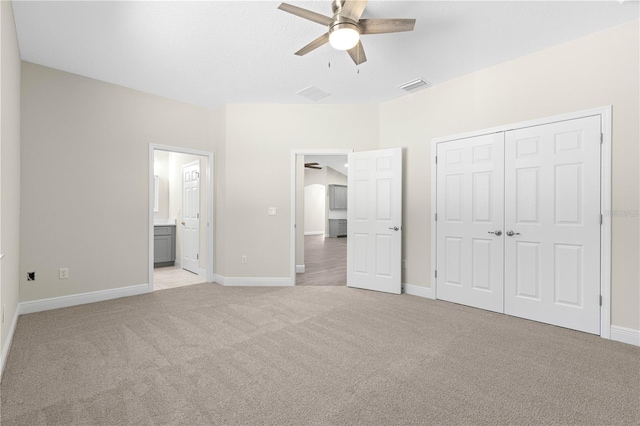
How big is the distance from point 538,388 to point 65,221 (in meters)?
4.82

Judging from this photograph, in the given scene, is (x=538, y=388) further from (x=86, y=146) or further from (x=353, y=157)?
(x=86, y=146)

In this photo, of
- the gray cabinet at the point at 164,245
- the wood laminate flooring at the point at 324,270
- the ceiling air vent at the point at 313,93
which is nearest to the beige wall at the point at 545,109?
the ceiling air vent at the point at 313,93

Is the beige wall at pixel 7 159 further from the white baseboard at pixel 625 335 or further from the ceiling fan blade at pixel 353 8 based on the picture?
the white baseboard at pixel 625 335

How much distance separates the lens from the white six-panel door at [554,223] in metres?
3.01

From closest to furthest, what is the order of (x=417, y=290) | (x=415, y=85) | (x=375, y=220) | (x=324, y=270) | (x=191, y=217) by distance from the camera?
(x=415, y=85)
(x=417, y=290)
(x=375, y=220)
(x=191, y=217)
(x=324, y=270)

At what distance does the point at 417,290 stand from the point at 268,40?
11.4 ft

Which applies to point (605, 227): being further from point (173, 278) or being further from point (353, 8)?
point (173, 278)

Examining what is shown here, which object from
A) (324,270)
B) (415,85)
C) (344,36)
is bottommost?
(324,270)

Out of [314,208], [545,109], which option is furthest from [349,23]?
[314,208]

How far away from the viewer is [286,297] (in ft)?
13.8

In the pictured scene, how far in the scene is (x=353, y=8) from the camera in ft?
7.48

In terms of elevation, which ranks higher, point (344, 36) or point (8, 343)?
point (344, 36)

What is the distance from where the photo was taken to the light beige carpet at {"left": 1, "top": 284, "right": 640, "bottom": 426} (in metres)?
1.81

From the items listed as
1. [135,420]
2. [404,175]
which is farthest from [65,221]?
[404,175]
